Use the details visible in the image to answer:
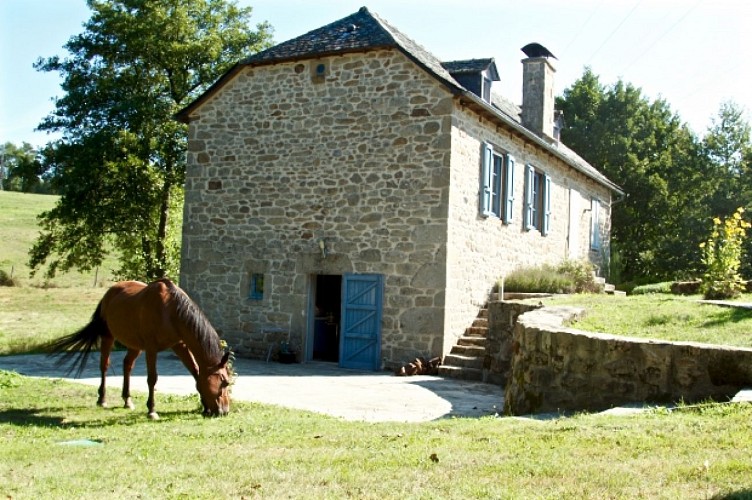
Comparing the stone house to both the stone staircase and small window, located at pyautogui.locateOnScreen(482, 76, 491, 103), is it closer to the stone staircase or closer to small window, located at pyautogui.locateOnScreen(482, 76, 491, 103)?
small window, located at pyautogui.locateOnScreen(482, 76, 491, 103)

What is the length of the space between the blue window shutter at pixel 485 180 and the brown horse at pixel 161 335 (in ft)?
26.8

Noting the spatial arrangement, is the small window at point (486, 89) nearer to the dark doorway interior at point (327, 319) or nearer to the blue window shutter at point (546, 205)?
the blue window shutter at point (546, 205)

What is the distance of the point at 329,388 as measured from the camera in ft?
38.5

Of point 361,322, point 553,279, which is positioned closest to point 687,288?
point 553,279

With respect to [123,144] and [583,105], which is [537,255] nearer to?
[123,144]

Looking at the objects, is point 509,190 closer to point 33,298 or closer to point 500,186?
point 500,186

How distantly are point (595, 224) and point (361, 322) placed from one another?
11785 millimetres

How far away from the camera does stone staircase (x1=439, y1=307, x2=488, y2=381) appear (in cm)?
1350

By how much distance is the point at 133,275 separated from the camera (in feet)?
73.9

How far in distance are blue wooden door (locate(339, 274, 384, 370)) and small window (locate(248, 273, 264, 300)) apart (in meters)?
2.13

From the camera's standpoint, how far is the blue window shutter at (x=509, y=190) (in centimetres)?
1669

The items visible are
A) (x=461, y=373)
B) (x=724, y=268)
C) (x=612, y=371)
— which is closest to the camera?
(x=612, y=371)

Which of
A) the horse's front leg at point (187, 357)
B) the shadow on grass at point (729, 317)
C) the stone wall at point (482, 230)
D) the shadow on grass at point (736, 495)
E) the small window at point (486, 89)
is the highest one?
the small window at point (486, 89)

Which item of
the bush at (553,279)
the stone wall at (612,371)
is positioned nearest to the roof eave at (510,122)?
the bush at (553,279)
